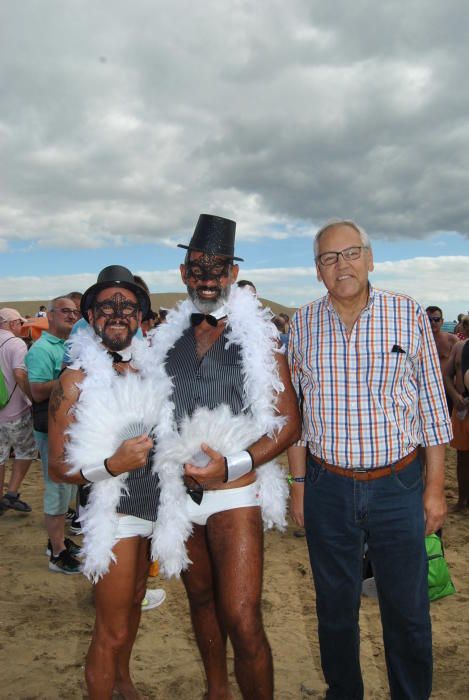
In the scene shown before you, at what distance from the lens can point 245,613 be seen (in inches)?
103

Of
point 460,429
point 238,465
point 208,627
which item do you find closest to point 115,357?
point 238,465

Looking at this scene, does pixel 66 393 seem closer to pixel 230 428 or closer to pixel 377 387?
pixel 230 428

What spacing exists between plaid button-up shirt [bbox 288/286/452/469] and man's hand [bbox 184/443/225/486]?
0.52 meters

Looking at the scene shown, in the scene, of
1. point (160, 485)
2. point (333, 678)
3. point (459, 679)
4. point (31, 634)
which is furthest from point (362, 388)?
point (31, 634)

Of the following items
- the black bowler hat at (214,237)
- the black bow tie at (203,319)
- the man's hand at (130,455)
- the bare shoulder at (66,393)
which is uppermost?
the black bowler hat at (214,237)

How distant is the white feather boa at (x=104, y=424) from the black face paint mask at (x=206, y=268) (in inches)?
25.0

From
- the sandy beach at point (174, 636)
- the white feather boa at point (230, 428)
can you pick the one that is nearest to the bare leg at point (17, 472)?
the sandy beach at point (174, 636)

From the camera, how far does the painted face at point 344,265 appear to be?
2734 mm

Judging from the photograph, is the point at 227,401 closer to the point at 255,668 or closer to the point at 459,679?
the point at 255,668

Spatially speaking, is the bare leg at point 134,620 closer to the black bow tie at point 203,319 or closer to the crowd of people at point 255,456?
the crowd of people at point 255,456

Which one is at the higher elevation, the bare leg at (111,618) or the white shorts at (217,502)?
the white shorts at (217,502)

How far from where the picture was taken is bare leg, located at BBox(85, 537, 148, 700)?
2.60 meters

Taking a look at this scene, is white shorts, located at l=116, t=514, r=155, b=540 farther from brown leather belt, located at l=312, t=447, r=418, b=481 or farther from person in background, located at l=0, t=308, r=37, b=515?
person in background, located at l=0, t=308, r=37, b=515

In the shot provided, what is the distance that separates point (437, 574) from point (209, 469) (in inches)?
105
